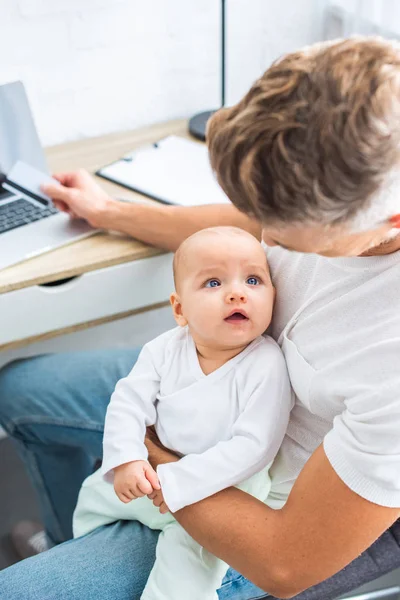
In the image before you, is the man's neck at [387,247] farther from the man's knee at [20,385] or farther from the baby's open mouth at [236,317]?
the man's knee at [20,385]

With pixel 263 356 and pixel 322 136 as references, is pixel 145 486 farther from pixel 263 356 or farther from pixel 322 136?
pixel 322 136

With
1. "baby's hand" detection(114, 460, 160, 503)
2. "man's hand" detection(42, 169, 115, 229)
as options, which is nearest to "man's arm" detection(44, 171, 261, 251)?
"man's hand" detection(42, 169, 115, 229)

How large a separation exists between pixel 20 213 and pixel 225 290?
23.1 inches

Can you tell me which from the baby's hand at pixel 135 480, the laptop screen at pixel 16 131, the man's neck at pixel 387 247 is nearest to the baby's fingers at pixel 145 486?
the baby's hand at pixel 135 480

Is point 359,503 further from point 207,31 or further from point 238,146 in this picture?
point 207,31

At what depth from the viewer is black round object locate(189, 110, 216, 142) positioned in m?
1.66

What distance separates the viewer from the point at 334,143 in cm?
59

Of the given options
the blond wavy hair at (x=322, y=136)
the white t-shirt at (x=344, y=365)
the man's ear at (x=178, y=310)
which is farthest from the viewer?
the man's ear at (x=178, y=310)

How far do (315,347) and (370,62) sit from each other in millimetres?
356

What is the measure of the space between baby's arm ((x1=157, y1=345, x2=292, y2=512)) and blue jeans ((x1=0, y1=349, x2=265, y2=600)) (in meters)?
0.16

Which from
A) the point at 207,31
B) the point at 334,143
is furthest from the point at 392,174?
the point at 207,31

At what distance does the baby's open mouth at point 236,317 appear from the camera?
0.92 meters

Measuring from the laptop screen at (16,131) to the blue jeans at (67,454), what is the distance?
0.40 m

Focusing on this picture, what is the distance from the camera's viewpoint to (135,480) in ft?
2.93
